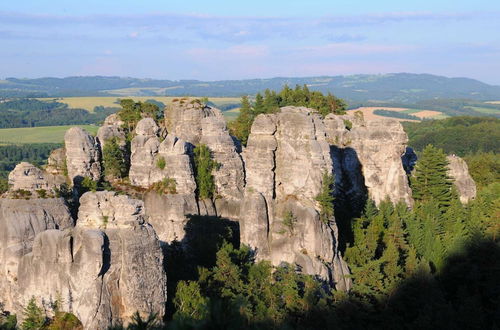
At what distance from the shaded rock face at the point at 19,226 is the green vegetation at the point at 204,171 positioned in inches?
412

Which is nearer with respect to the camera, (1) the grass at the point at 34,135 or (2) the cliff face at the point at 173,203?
(2) the cliff face at the point at 173,203

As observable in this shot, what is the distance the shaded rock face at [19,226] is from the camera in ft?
91.9

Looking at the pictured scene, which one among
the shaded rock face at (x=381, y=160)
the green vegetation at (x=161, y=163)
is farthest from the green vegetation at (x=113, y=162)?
the shaded rock face at (x=381, y=160)

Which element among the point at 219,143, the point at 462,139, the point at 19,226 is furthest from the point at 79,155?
the point at 462,139

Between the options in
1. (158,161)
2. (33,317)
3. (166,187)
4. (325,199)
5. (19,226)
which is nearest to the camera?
(33,317)

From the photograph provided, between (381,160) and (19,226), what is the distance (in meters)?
28.8

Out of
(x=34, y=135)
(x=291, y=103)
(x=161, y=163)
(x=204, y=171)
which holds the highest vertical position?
(x=291, y=103)

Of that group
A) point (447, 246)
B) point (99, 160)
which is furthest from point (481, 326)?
point (99, 160)

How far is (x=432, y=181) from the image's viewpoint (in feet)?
160

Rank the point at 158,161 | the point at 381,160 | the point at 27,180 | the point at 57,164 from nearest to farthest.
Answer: the point at 27,180, the point at 158,161, the point at 57,164, the point at 381,160

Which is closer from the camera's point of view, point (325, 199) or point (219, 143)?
point (325, 199)

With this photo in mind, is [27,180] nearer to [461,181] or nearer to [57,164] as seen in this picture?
[57,164]

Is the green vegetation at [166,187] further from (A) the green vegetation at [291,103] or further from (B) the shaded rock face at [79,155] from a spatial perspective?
(A) the green vegetation at [291,103]

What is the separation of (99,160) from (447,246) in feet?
84.4
